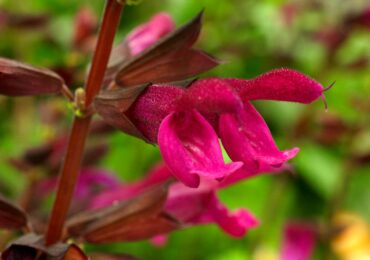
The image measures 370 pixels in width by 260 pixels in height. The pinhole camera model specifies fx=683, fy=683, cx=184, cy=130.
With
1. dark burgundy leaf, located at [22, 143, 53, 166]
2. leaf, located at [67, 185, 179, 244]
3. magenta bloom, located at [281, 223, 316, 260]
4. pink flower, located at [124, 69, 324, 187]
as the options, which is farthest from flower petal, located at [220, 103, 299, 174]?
magenta bloom, located at [281, 223, 316, 260]

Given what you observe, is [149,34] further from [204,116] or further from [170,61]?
[204,116]

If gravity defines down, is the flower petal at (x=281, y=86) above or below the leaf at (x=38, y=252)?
above

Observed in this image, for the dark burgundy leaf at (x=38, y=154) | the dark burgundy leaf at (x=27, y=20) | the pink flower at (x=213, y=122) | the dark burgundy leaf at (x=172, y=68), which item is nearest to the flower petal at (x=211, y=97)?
the pink flower at (x=213, y=122)

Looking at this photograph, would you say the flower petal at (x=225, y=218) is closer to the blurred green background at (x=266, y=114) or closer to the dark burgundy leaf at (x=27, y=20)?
the blurred green background at (x=266, y=114)

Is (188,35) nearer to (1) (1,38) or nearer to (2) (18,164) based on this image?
(2) (18,164)

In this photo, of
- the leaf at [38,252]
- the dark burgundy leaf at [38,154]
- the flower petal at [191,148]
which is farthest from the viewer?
the dark burgundy leaf at [38,154]

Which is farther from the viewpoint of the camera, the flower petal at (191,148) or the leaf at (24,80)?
the leaf at (24,80)

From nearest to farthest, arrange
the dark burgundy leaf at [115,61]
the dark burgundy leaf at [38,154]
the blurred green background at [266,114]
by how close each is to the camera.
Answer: the dark burgundy leaf at [115,61] → the dark burgundy leaf at [38,154] → the blurred green background at [266,114]

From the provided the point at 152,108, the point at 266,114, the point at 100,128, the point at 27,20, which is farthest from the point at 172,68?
the point at 266,114
